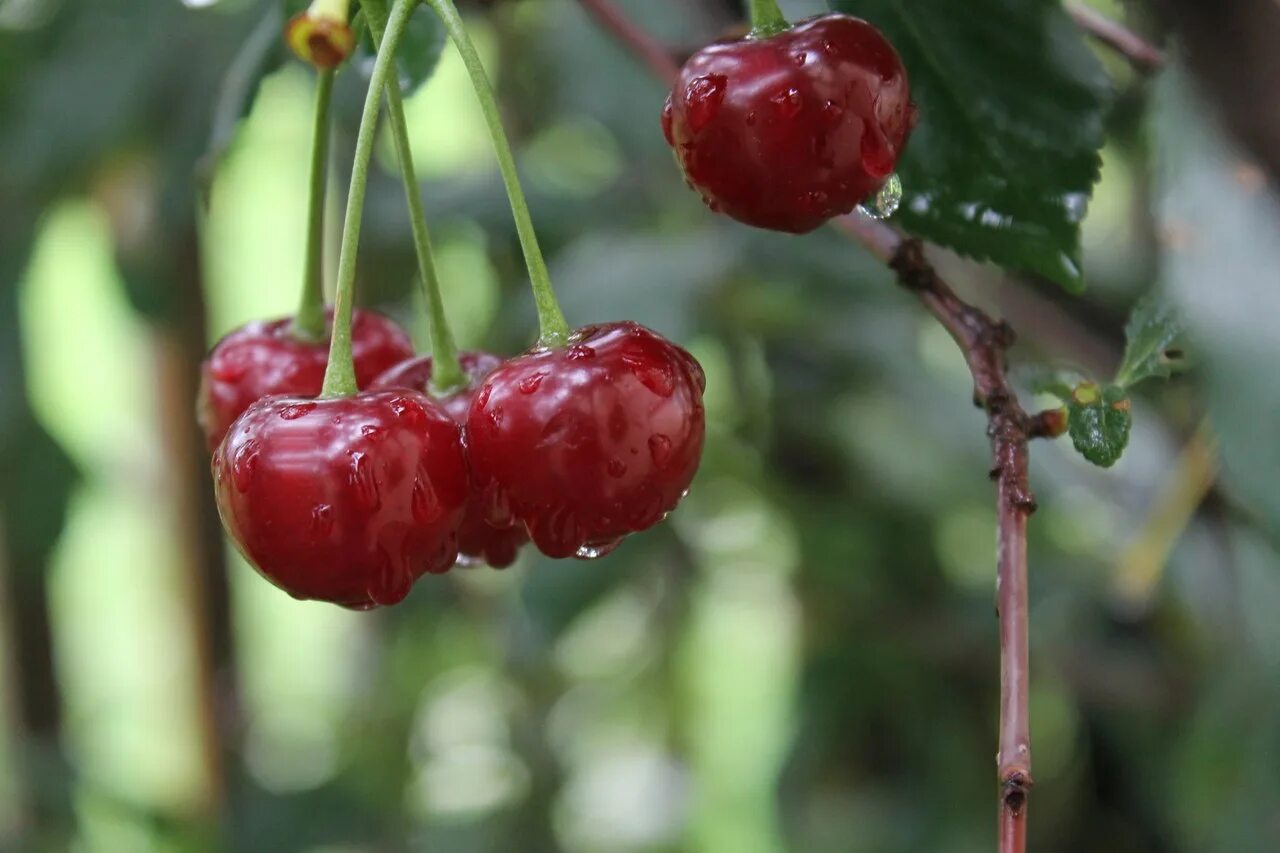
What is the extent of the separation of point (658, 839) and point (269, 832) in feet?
2.22

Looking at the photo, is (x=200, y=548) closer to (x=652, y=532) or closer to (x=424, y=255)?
(x=652, y=532)

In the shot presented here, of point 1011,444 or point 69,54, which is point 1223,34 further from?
point 69,54

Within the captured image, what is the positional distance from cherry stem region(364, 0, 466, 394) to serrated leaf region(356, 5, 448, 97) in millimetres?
125

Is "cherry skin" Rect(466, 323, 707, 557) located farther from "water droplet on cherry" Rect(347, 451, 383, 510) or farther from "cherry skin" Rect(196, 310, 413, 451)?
"cherry skin" Rect(196, 310, 413, 451)

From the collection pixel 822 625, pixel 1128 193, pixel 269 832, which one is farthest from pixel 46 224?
pixel 1128 193

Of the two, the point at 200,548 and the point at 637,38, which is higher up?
the point at 637,38

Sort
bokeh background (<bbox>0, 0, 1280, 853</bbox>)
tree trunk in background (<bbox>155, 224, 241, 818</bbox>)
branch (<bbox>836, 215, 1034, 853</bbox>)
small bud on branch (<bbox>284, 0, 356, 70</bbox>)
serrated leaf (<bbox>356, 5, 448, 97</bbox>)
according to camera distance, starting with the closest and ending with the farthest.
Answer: branch (<bbox>836, 215, 1034, 853</bbox>), small bud on branch (<bbox>284, 0, 356, 70</bbox>), serrated leaf (<bbox>356, 5, 448, 97</bbox>), bokeh background (<bbox>0, 0, 1280, 853</bbox>), tree trunk in background (<bbox>155, 224, 241, 818</bbox>)

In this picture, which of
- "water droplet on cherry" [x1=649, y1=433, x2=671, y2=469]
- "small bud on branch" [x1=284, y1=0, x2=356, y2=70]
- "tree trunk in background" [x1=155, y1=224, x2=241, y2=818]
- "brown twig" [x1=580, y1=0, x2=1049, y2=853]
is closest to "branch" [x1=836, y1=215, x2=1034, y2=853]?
"brown twig" [x1=580, y1=0, x2=1049, y2=853]

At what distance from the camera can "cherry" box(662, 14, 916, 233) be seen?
0.42m

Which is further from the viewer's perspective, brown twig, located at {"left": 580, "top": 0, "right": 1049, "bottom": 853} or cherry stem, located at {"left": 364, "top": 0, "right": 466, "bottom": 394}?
cherry stem, located at {"left": 364, "top": 0, "right": 466, "bottom": 394}

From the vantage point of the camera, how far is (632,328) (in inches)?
17.2

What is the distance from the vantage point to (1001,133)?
1.72 feet

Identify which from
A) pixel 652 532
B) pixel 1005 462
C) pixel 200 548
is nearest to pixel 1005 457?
pixel 1005 462

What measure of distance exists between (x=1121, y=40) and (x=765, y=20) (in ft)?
1.02
